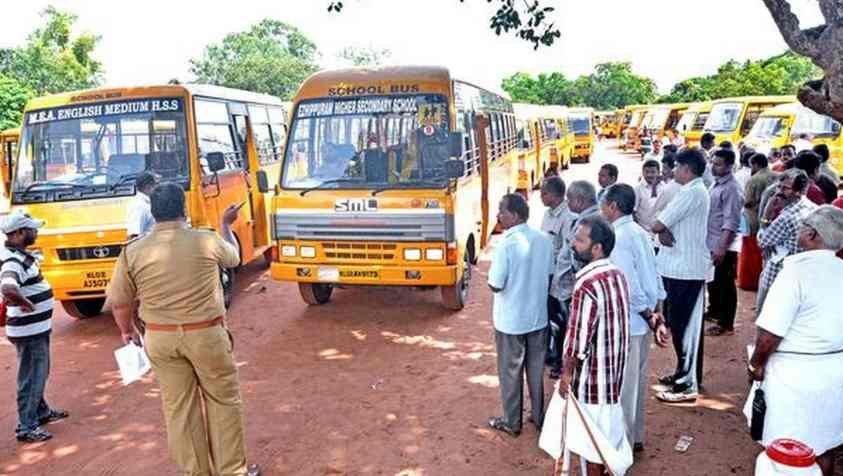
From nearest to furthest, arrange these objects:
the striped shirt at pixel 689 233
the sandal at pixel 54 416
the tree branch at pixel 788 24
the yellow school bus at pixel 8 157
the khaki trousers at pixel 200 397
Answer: the tree branch at pixel 788 24 < the khaki trousers at pixel 200 397 < the striped shirt at pixel 689 233 < the sandal at pixel 54 416 < the yellow school bus at pixel 8 157

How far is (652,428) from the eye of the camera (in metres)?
4.62

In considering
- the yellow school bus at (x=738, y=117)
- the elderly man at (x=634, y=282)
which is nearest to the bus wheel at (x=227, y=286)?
the elderly man at (x=634, y=282)

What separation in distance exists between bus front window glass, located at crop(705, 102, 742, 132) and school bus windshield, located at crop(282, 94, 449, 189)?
52.3 feet

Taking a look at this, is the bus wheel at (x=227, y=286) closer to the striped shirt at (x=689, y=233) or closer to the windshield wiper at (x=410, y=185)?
the windshield wiper at (x=410, y=185)

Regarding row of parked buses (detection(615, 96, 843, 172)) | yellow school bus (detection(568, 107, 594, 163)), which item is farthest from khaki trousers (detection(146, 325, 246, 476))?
yellow school bus (detection(568, 107, 594, 163))

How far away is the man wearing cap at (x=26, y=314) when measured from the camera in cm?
452

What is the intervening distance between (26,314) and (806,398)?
478 cm

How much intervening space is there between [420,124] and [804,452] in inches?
208

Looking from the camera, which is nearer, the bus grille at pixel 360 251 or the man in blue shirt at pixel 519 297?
the man in blue shirt at pixel 519 297

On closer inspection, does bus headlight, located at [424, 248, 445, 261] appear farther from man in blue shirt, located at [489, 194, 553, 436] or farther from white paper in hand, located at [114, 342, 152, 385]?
white paper in hand, located at [114, 342, 152, 385]

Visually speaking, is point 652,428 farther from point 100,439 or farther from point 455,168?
point 100,439

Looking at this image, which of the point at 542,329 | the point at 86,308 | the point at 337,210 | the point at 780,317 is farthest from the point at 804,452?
the point at 86,308

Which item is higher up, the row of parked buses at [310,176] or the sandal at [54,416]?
the row of parked buses at [310,176]

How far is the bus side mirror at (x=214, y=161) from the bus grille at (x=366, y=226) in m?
1.13
